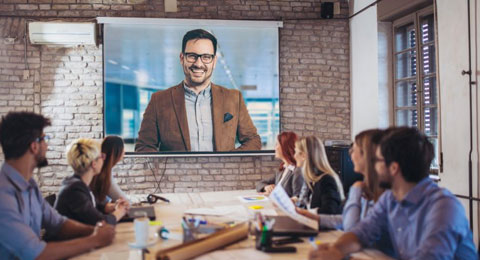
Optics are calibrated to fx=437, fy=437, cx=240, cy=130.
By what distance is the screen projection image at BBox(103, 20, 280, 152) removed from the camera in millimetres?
5945

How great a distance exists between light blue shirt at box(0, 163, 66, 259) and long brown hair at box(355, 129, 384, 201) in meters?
1.71

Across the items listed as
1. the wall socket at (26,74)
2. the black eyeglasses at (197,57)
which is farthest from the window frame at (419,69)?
the wall socket at (26,74)

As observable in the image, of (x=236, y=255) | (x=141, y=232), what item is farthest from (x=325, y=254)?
(x=141, y=232)

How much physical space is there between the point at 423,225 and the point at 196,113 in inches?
171

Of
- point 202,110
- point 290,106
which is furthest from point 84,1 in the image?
point 290,106

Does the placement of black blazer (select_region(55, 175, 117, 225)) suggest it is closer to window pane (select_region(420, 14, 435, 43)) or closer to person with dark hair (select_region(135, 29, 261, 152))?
person with dark hair (select_region(135, 29, 261, 152))

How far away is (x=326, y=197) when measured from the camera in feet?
9.98

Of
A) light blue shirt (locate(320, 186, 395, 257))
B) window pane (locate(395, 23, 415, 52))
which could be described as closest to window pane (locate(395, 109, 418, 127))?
window pane (locate(395, 23, 415, 52))

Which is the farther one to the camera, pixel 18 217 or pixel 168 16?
pixel 168 16

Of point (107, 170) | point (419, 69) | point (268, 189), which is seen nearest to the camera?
point (107, 170)

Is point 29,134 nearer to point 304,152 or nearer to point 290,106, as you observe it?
point 304,152

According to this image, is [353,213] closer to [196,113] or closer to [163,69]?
[196,113]

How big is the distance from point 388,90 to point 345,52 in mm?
1072

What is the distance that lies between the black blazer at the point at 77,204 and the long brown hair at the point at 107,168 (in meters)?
0.63
